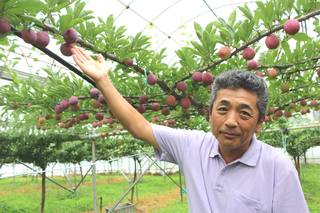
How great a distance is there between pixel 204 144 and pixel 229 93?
0.72 feet

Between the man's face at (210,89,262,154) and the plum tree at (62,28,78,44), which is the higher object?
the plum tree at (62,28,78,44)

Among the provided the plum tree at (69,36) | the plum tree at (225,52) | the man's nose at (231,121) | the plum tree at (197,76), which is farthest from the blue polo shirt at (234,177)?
the plum tree at (197,76)

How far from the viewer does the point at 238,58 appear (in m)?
2.46

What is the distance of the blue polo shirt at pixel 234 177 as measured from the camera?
1078mm

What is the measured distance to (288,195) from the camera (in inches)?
42.1

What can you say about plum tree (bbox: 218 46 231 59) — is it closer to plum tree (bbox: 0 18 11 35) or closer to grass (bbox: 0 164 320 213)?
plum tree (bbox: 0 18 11 35)

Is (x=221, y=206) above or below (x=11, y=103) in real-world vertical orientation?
below

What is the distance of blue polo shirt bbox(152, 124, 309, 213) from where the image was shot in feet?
3.54

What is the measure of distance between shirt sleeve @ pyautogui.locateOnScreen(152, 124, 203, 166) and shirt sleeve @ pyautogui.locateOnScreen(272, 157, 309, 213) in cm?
32

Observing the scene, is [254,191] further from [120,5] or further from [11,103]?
[120,5]

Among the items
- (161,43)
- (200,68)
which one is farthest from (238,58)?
(161,43)

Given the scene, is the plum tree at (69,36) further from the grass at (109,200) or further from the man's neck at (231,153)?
the grass at (109,200)

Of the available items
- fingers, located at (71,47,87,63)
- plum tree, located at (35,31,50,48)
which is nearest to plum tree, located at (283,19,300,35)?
fingers, located at (71,47,87,63)

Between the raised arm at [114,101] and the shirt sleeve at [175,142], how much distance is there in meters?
0.02
